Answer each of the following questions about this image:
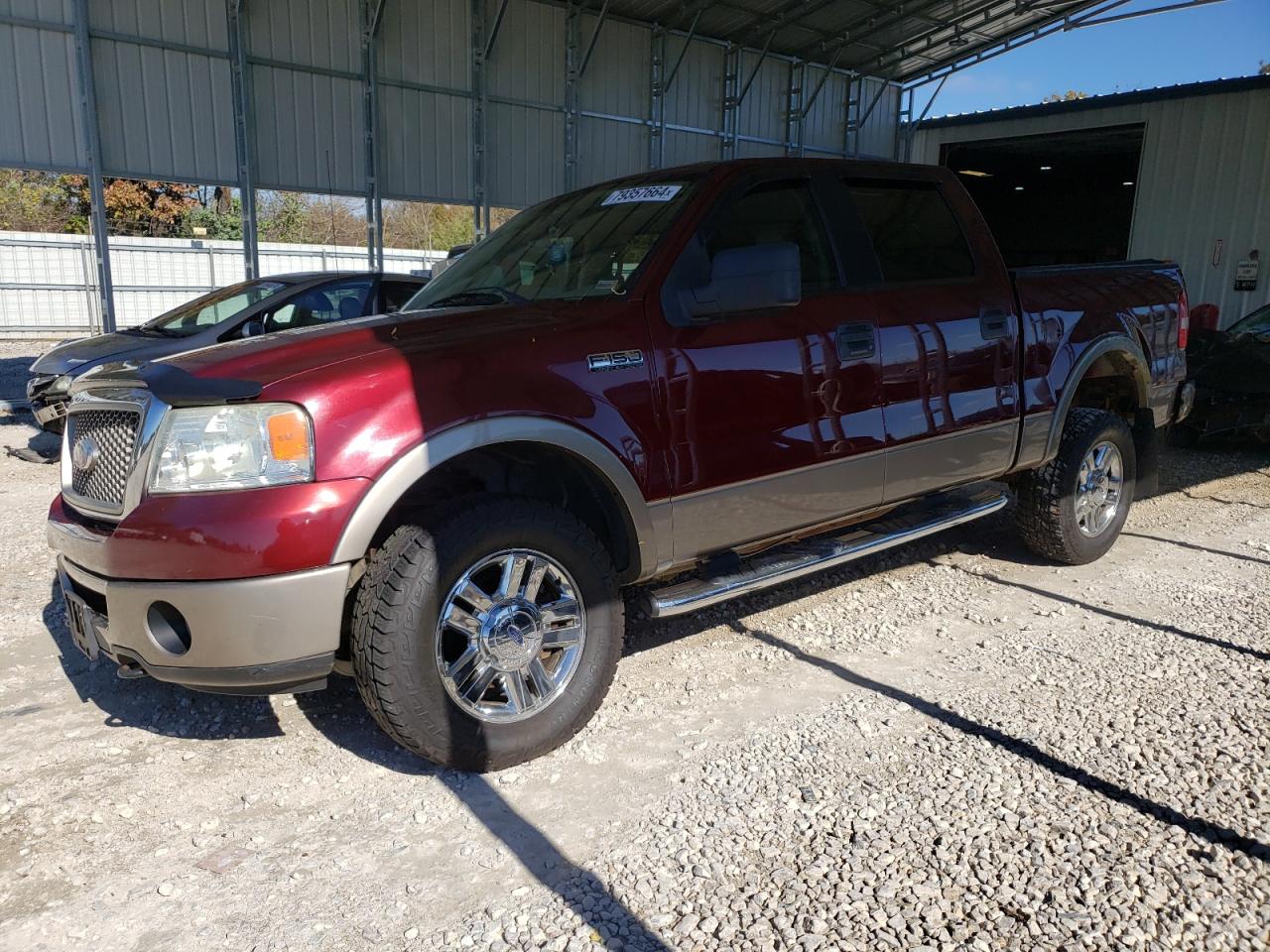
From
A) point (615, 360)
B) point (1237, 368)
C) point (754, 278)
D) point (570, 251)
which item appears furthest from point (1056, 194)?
point (615, 360)

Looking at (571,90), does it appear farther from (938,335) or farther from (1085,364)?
(938,335)

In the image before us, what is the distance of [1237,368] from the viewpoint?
8.38 meters

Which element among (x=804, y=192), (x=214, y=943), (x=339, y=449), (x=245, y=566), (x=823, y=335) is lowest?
(x=214, y=943)

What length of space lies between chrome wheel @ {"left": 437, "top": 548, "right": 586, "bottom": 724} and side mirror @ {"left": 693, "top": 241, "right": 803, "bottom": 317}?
3.66 feet

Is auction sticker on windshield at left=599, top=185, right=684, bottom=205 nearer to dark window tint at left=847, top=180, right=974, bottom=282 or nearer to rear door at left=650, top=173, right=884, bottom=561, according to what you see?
rear door at left=650, top=173, right=884, bottom=561

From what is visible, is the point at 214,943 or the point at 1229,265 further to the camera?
the point at 1229,265

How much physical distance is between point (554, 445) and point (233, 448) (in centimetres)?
97

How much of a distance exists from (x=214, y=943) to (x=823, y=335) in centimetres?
288

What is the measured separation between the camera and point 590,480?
325 cm

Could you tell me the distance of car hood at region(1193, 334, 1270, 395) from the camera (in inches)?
321

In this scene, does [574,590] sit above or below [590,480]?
below

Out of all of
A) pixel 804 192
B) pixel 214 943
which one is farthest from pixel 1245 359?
pixel 214 943

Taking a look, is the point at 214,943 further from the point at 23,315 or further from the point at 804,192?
the point at 23,315

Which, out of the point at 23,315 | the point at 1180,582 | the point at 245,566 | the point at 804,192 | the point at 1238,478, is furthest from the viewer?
the point at 23,315
